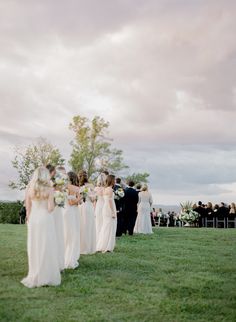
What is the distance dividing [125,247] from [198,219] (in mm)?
20441

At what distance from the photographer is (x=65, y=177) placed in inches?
527

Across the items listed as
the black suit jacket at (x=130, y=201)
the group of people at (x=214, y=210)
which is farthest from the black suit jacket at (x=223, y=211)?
the black suit jacket at (x=130, y=201)

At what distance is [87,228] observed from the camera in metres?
16.6

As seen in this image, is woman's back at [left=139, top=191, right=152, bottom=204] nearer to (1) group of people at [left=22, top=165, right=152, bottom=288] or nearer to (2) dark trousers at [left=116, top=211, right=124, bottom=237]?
(2) dark trousers at [left=116, top=211, right=124, bottom=237]

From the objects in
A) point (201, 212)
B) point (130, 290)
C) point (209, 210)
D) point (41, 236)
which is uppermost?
point (209, 210)

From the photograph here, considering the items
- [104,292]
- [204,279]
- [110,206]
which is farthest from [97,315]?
[110,206]

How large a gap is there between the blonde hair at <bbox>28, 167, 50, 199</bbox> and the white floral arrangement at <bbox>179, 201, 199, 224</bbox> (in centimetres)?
2786

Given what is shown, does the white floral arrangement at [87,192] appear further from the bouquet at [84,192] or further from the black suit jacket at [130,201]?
the black suit jacket at [130,201]

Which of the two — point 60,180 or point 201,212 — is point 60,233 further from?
point 201,212

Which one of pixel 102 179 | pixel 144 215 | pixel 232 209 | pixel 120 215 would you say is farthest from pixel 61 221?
pixel 232 209

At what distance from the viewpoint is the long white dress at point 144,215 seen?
27.1 metres

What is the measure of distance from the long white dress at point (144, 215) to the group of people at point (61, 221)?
5.27m

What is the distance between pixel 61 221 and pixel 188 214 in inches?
1016

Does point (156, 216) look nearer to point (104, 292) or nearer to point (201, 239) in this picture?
point (201, 239)
